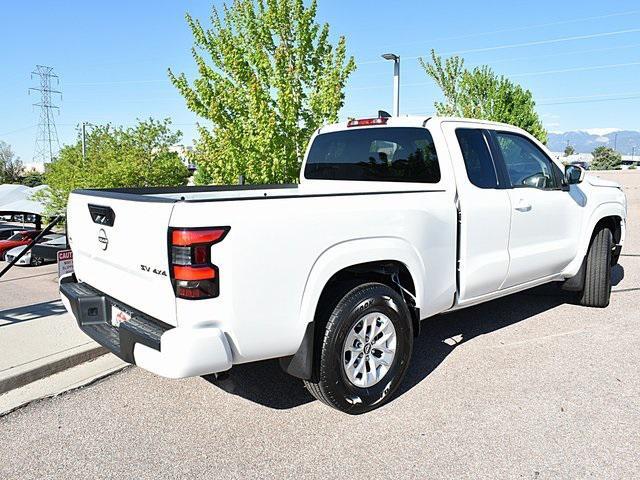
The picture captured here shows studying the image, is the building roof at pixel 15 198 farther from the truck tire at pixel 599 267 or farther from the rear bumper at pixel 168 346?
the rear bumper at pixel 168 346

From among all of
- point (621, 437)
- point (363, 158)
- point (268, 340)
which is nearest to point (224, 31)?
point (363, 158)

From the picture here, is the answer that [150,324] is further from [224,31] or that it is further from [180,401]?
[224,31]

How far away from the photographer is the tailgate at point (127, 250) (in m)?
2.76

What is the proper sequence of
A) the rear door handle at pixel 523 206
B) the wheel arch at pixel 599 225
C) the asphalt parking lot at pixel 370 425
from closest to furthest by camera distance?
1. the asphalt parking lot at pixel 370 425
2. the rear door handle at pixel 523 206
3. the wheel arch at pixel 599 225

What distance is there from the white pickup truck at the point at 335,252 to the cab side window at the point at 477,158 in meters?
0.01

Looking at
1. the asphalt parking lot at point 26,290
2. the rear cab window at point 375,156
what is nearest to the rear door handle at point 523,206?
the rear cab window at point 375,156

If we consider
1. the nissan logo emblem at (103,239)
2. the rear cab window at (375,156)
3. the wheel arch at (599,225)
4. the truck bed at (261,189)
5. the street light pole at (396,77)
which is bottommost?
the wheel arch at (599,225)

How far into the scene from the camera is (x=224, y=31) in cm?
908

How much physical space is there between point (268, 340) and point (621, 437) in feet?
7.00

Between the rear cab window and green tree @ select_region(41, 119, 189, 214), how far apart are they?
518 inches

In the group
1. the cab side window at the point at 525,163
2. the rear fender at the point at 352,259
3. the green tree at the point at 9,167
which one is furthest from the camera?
the green tree at the point at 9,167

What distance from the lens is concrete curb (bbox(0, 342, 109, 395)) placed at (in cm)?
382

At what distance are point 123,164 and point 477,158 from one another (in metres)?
15.2

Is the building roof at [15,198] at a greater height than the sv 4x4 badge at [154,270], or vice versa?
the sv 4x4 badge at [154,270]
